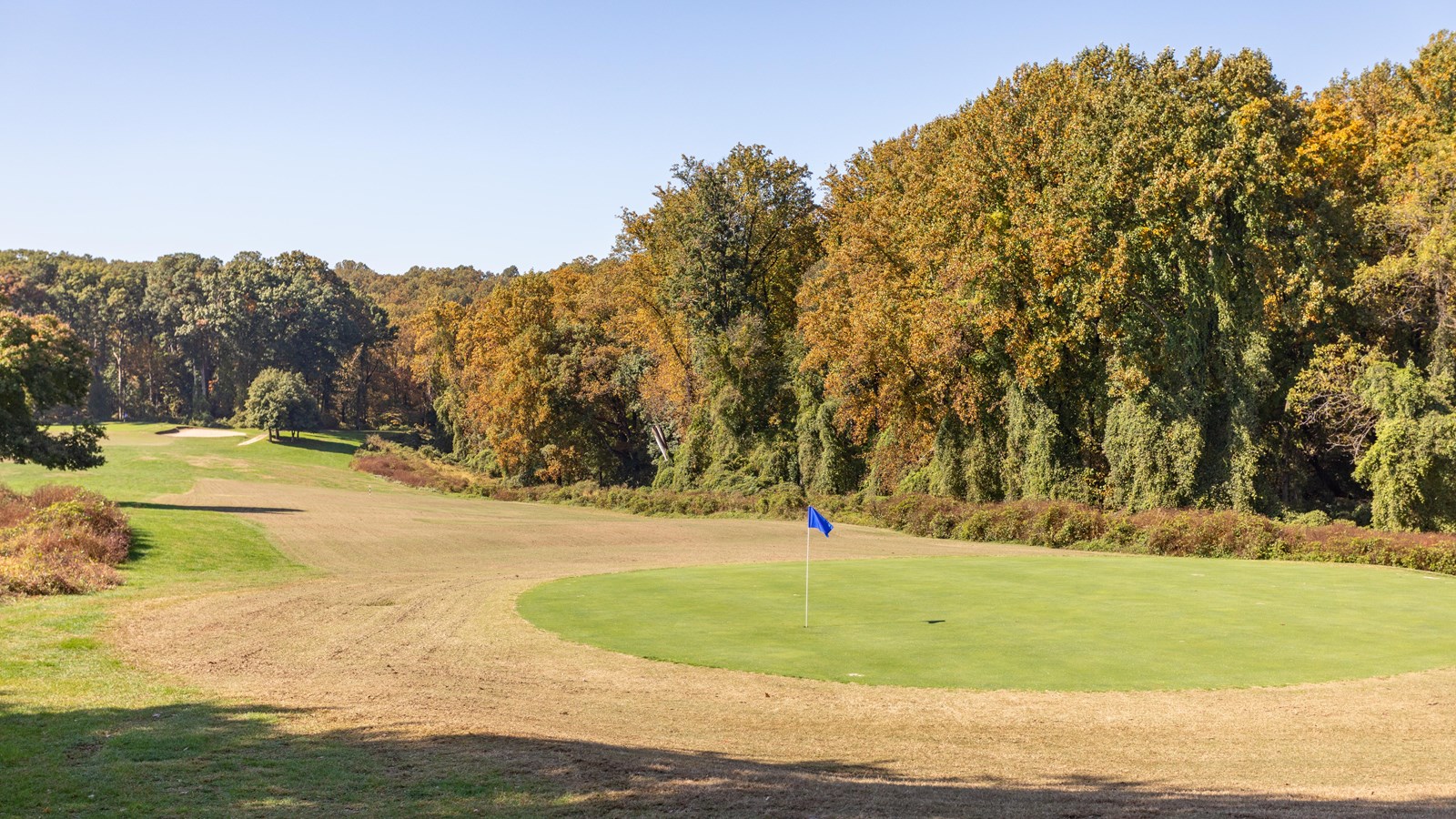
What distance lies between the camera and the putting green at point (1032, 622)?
17.8 metres

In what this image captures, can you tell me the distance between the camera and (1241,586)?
2750 cm

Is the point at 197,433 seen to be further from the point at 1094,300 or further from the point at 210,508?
the point at 1094,300

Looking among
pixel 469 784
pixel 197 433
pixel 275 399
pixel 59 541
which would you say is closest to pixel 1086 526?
pixel 59 541

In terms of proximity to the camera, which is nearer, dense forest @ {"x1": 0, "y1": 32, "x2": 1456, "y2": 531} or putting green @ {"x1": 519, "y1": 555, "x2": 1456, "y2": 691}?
putting green @ {"x1": 519, "y1": 555, "x2": 1456, "y2": 691}

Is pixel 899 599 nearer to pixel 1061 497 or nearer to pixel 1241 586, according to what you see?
pixel 1241 586

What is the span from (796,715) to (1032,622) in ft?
29.3

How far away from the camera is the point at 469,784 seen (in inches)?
422

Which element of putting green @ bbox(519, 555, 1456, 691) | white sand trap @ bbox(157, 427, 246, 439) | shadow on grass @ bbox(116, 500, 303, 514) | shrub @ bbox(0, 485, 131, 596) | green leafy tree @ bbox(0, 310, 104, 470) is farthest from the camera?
white sand trap @ bbox(157, 427, 246, 439)

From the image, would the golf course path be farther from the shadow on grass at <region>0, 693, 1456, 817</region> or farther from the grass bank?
the grass bank

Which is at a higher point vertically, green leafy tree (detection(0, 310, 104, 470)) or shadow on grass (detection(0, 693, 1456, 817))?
green leafy tree (detection(0, 310, 104, 470))

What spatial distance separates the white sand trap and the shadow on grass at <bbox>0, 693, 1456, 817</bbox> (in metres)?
96.9

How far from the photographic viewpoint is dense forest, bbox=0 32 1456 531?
40.9 metres

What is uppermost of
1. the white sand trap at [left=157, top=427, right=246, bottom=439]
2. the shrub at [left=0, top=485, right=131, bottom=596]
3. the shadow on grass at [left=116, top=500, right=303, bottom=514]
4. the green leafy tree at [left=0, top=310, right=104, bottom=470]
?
the green leafy tree at [left=0, top=310, right=104, bottom=470]

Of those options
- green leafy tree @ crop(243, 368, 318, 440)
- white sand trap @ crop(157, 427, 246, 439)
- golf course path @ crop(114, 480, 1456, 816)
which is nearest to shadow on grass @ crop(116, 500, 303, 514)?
golf course path @ crop(114, 480, 1456, 816)
